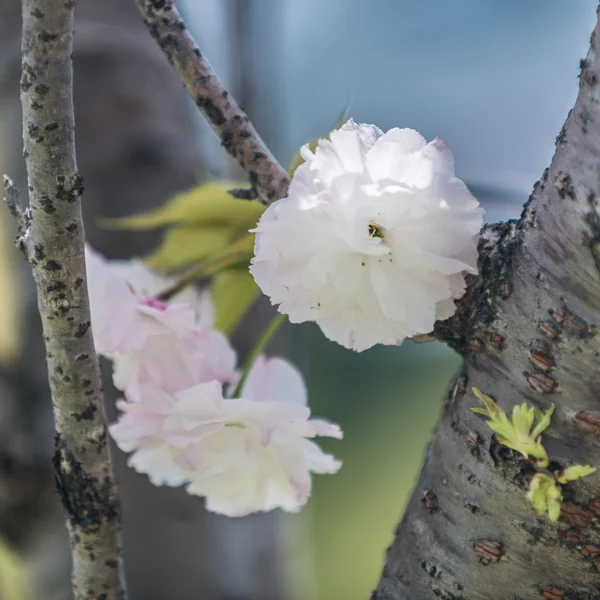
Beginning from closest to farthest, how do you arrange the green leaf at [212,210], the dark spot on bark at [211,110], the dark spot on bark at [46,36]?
the dark spot on bark at [46,36] < the dark spot on bark at [211,110] < the green leaf at [212,210]

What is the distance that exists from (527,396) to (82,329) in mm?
209

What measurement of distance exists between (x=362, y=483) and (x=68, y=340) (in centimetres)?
272

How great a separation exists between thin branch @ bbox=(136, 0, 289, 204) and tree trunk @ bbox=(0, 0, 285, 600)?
50 cm

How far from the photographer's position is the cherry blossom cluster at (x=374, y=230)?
311 mm

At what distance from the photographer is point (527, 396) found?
0.32 metres

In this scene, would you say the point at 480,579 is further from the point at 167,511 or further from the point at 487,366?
the point at 167,511

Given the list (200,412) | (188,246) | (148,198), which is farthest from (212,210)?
(148,198)

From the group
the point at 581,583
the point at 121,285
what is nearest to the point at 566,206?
the point at 581,583

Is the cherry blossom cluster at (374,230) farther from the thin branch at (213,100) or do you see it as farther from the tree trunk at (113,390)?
the tree trunk at (113,390)

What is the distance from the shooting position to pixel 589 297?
30 cm

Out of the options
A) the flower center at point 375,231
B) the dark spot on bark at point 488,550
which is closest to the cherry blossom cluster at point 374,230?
the flower center at point 375,231

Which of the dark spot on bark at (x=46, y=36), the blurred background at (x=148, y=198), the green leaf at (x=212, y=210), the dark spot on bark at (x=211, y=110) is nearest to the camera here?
the dark spot on bark at (x=46, y=36)

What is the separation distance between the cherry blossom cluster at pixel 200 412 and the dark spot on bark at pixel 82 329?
0.23 feet

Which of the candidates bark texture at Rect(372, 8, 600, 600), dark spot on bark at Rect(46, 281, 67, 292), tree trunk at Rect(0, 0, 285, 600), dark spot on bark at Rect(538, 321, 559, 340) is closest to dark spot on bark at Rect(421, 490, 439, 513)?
bark texture at Rect(372, 8, 600, 600)
